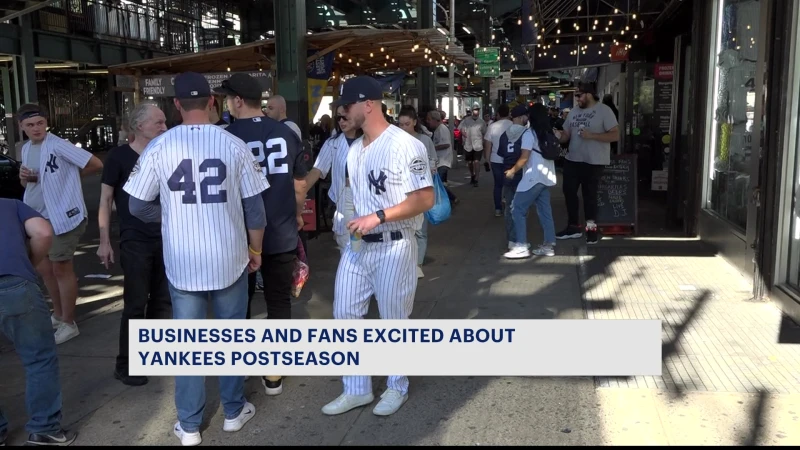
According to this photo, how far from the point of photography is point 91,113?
26391 mm

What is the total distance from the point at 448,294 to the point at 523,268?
1.32 metres

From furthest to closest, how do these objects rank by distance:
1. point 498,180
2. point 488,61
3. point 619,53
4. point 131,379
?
point 488,61
point 619,53
point 498,180
point 131,379

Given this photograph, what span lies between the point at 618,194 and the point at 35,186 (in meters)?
6.74

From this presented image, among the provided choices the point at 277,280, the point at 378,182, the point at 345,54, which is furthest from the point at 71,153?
the point at 345,54

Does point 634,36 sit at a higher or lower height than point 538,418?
higher

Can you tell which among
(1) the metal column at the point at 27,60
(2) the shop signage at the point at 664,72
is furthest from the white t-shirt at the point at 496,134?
(1) the metal column at the point at 27,60

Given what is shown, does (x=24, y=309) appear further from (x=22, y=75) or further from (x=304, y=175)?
(x=22, y=75)

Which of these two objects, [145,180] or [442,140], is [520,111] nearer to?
[442,140]

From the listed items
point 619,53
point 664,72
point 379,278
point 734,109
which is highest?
point 619,53

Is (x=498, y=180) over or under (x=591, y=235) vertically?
over

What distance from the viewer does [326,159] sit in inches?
226

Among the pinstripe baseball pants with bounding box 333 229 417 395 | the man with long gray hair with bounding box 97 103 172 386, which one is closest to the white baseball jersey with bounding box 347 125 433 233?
the pinstripe baseball pants with bounding box 333 229 417 395

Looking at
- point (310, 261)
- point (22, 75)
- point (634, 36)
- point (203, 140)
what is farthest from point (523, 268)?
point (22, 75)

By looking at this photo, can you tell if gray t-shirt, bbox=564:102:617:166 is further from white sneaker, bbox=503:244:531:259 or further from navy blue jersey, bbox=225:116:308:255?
navy blue jersey, bbox=225:116:308:255
